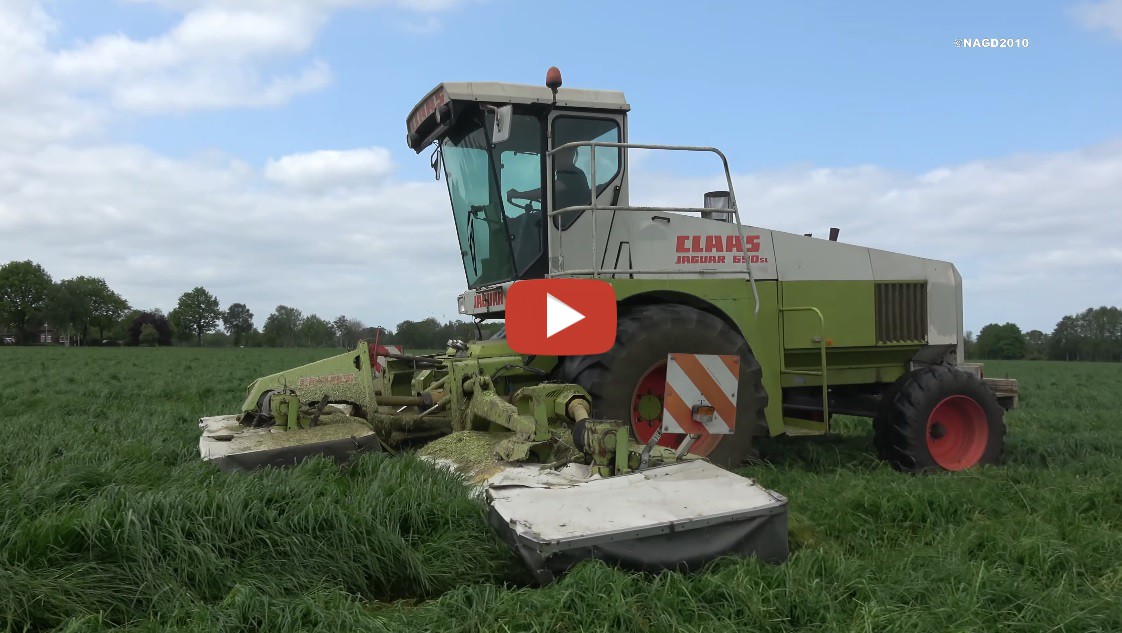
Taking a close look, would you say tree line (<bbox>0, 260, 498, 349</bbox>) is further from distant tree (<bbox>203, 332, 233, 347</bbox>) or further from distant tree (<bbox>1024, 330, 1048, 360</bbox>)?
distant tree (<bbox>1024, 330, 1048, 360</bbox>)

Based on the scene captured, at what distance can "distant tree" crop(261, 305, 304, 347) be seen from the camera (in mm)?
69375

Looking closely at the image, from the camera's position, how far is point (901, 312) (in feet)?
23.1

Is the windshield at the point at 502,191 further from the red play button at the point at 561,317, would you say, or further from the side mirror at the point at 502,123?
the side mirror at the point at 502,123

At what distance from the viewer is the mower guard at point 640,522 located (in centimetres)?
321

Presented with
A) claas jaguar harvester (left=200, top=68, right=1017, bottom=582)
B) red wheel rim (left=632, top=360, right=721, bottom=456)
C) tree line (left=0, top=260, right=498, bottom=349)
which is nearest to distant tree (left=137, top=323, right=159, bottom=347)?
tree line (left=0, top=260, right=498, bottom=349)

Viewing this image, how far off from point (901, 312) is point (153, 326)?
78968 millimetres

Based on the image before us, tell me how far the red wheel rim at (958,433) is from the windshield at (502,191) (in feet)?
11.3

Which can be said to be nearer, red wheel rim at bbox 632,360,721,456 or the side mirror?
red wheel rim at bbox 632,360,721,456

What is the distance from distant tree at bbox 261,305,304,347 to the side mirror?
65.0 metres

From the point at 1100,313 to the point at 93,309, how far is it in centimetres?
9001

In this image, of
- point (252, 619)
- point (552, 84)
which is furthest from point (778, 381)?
point (252, 619)

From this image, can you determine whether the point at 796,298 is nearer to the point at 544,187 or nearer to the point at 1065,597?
the point at 544,187

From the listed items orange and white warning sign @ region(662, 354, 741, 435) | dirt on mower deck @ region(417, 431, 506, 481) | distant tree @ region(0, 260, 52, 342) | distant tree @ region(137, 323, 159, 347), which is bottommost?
dirt on mower deck @ region(417, 431, 506, 481)

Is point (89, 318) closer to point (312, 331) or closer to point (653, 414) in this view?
point (312, 331)
